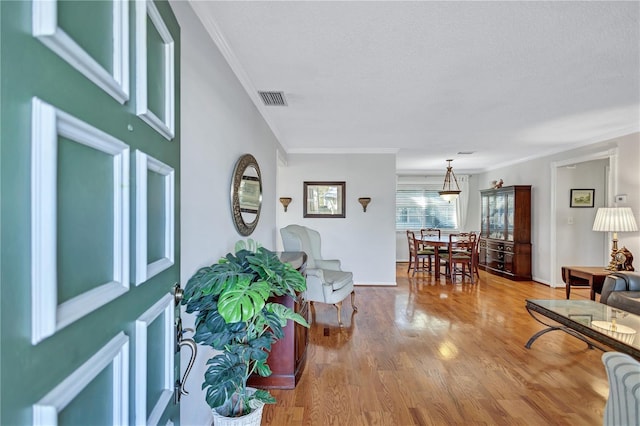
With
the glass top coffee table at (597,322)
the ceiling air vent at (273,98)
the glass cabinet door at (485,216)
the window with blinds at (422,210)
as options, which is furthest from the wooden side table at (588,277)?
the ceiling air vent at (273,98)

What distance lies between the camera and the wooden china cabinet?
6.12m

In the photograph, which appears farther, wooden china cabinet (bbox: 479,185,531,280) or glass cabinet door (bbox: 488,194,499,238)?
glass cabinet door (bbox: 488,194,499,238)

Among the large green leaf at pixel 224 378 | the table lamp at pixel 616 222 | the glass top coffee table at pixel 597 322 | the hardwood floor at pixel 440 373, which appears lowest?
the hardwood floor at pixel 440 373

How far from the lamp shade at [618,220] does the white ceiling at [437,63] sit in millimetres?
1055

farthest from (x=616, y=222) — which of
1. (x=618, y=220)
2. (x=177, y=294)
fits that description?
(x=177, y=294)

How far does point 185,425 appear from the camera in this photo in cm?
153

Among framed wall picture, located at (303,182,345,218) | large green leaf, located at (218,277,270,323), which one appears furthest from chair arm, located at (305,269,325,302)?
large green leaf, located at (218,277,270,323)

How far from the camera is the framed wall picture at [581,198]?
562 centimetres

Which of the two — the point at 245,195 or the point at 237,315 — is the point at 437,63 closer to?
the point at 245,195

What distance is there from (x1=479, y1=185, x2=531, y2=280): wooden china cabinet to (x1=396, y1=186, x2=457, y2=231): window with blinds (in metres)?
1.56

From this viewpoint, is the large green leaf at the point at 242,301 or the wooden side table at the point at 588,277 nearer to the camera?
the large green leaf at the point at 242,301

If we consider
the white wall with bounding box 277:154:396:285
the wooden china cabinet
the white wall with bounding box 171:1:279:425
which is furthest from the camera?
the wooden china cabinet

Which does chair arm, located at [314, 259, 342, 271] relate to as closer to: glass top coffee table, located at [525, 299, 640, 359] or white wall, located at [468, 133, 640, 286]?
glass top coffee table, located at [525, 299, 640, 359]

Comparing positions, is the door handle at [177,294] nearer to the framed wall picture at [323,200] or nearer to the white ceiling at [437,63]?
the white ceiling at [437,63]
